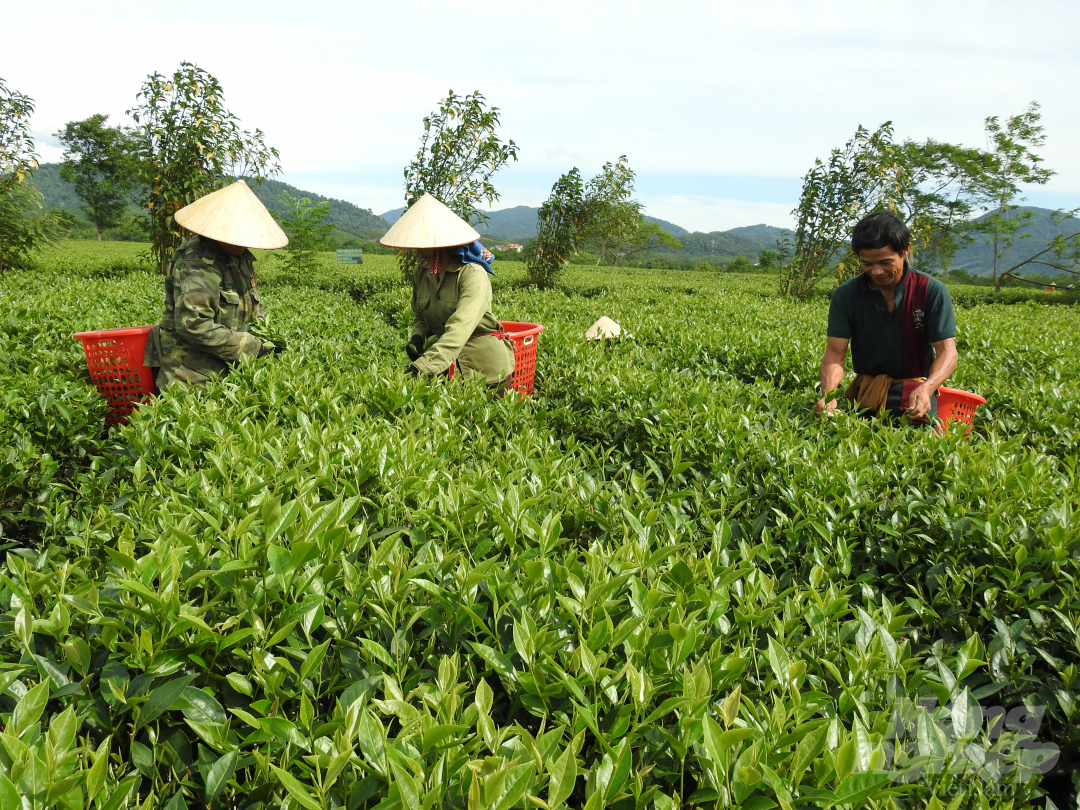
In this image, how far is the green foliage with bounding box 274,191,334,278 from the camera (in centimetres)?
1345

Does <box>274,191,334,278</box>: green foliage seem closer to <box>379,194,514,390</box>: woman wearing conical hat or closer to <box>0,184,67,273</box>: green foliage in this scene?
<box>0,184,67,273</box>: green foliage

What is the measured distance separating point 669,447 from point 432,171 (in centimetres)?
1132

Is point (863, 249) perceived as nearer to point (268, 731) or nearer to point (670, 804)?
point (670, 804)

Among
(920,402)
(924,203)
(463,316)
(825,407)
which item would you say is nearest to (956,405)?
(920,402)

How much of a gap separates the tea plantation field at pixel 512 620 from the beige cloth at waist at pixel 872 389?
0.58 metres

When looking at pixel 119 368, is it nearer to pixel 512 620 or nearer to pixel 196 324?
pixel 196 324

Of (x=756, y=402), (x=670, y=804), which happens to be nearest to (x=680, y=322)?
(x=756, y=402)

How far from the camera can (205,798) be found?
41.0 inches

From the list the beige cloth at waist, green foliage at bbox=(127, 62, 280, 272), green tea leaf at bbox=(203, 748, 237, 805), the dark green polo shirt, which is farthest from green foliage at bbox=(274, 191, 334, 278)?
green tea leaf at bbox=(203, 748, 237, 805)

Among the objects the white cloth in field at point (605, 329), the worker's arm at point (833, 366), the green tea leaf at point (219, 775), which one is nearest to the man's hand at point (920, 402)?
the worker's arm at point (833, 366)

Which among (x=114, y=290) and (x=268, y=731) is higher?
(x=114, y=290)

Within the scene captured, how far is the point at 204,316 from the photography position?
3598 mm

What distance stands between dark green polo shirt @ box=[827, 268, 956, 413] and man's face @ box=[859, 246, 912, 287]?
0.28 feet

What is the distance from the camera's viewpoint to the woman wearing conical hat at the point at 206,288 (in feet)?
11.7
